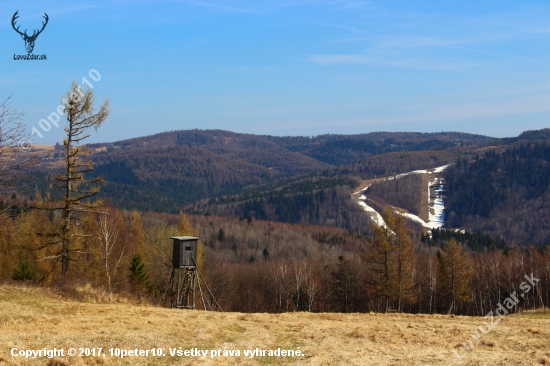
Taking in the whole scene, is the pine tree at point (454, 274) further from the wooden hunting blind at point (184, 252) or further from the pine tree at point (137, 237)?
the pine tree at point (137, 237)

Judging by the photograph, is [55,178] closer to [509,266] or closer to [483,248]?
[509,266]

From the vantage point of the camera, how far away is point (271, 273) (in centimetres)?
8256

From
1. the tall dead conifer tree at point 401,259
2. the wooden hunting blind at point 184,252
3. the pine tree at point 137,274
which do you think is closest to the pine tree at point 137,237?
Result: the pine tree at point 137,274

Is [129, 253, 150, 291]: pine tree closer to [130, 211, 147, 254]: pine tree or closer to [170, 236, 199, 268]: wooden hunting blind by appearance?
[170, 236, 199, 268]: wooden hunting blind

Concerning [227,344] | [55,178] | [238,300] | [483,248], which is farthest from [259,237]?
[227,344]

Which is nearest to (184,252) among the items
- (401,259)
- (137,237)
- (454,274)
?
(401,259)

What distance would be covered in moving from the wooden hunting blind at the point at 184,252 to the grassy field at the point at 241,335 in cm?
781

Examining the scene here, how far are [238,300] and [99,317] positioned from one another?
52948 millimetres

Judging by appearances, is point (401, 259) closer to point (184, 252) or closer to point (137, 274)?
point (184, 252)

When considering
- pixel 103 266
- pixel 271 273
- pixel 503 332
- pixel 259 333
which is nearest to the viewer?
pixel 259 333

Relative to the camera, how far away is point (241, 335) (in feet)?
66.7

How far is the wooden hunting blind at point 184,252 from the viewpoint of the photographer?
3397 cm

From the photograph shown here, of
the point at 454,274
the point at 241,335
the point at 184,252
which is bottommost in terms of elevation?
the point at 454,274

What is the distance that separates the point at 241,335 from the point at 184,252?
579 inches
